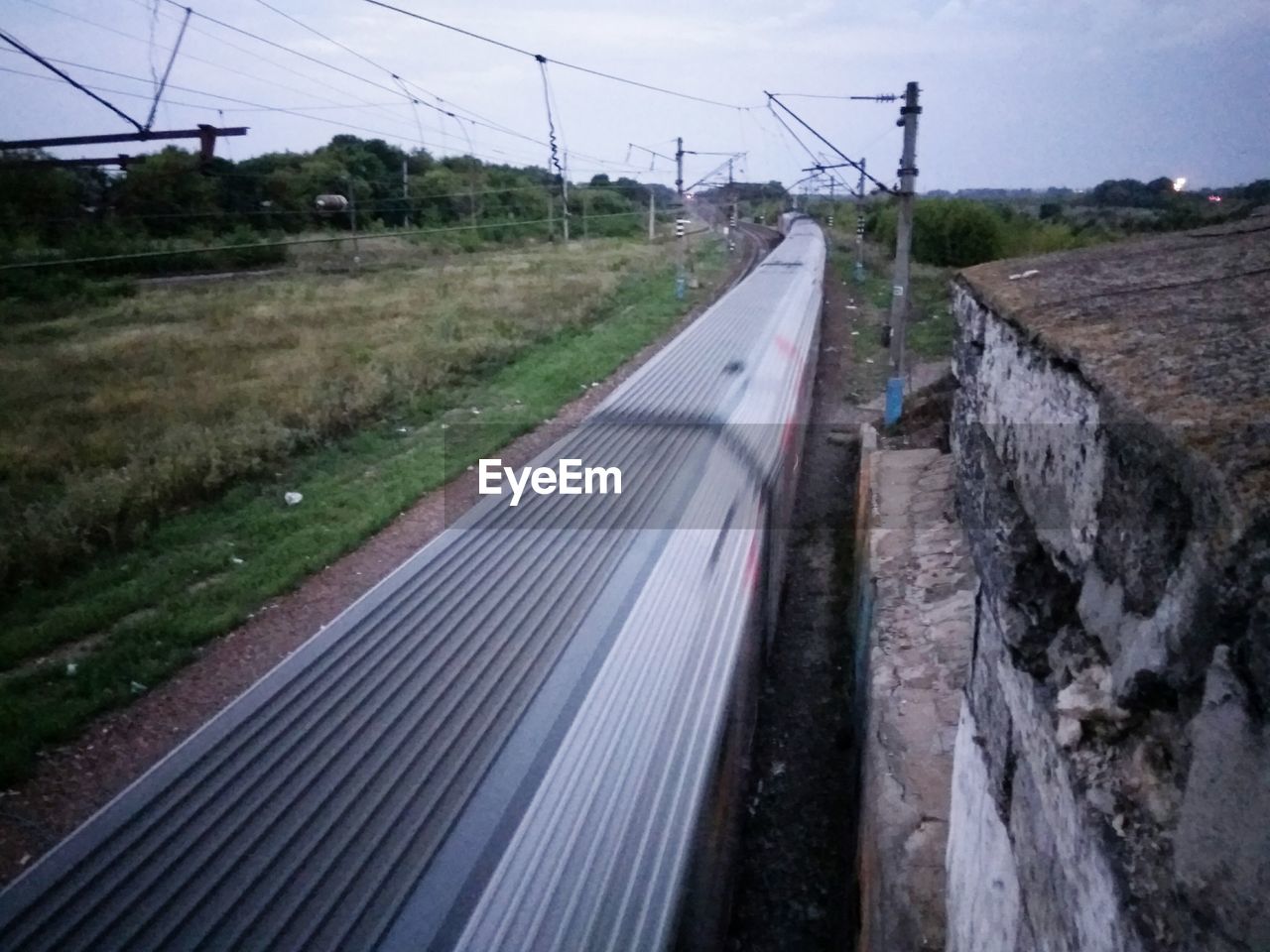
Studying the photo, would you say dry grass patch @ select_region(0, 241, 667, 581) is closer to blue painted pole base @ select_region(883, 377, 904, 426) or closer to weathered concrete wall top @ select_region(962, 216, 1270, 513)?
blue painted pole base @ select_region(883, 377, 904, 426)

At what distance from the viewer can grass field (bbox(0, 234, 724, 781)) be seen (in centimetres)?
595

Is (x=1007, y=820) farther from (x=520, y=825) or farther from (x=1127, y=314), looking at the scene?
(x=520, y=825)

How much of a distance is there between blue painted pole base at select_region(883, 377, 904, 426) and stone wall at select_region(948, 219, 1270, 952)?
7.96 metres

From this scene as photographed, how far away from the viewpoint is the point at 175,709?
17.4 feet

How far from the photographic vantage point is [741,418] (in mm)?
5645

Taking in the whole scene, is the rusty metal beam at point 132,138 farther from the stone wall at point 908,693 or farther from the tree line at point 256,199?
the stone wall at point 908,693

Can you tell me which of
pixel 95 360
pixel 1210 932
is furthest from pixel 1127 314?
pixel 95 360

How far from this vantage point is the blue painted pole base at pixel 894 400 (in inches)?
387

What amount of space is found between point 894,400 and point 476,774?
8.48 meters

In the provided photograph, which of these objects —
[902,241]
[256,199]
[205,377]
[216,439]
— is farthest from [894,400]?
[256,199]

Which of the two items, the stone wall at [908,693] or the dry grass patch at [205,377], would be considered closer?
the stone wall at [908,693]

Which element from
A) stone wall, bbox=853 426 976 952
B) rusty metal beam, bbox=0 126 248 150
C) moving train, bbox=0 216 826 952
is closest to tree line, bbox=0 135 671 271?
rusty metal beam, bbox=0 126 248 150

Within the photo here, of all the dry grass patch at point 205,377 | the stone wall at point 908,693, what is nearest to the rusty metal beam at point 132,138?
the dry grass patch at point 205,377

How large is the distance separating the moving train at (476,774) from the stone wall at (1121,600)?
3.16 ft
